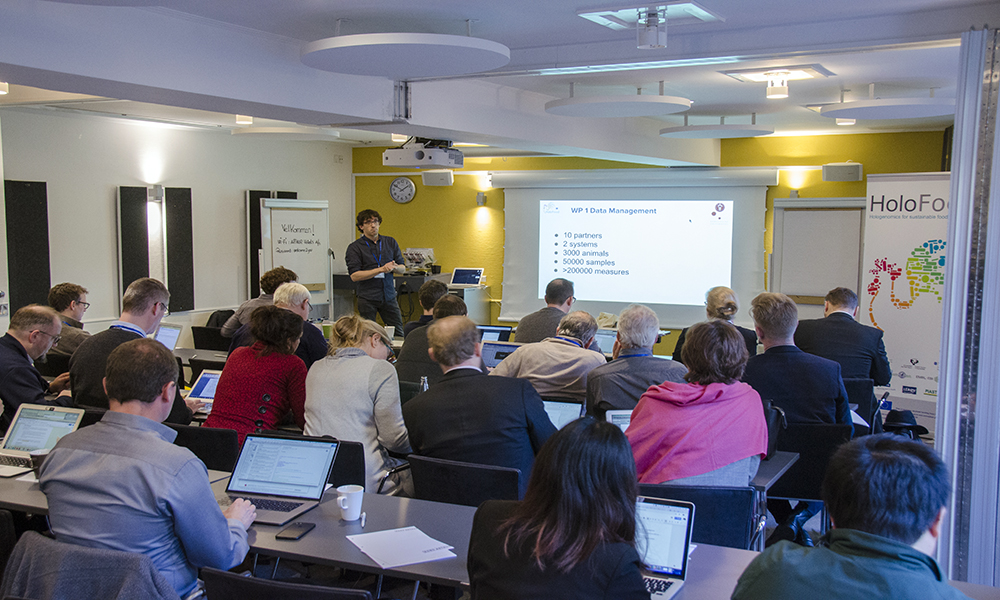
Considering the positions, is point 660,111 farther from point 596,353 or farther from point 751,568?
point 751,568

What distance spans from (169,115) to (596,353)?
5.35 meters

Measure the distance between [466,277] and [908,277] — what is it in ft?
18.2

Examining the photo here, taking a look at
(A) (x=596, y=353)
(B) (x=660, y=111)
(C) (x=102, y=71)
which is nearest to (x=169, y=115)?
(C) (x=102, y=71)

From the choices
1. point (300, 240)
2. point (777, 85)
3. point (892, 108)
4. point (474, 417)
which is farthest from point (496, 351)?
point (300, 240)

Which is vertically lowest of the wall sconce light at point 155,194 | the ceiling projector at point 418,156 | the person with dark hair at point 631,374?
the person with dark hair at point 631,374

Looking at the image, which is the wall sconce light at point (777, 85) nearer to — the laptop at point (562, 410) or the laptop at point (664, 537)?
the laptop at point (562, 410)

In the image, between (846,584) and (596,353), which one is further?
(596,353)

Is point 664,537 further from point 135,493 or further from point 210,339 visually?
point 210,339

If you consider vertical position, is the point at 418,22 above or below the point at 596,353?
above

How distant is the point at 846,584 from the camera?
4.79 ft

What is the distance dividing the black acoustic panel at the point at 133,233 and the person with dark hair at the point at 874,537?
794 cm

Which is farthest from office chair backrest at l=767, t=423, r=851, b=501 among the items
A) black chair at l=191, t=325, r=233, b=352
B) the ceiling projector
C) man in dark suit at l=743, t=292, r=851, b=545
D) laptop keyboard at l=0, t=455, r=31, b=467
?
black chair at l=191, t=325, r=233, b=352

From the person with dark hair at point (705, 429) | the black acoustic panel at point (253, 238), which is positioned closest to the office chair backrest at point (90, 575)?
the person with dark hair at point (705, 429)

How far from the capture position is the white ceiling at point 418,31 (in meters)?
3.66
